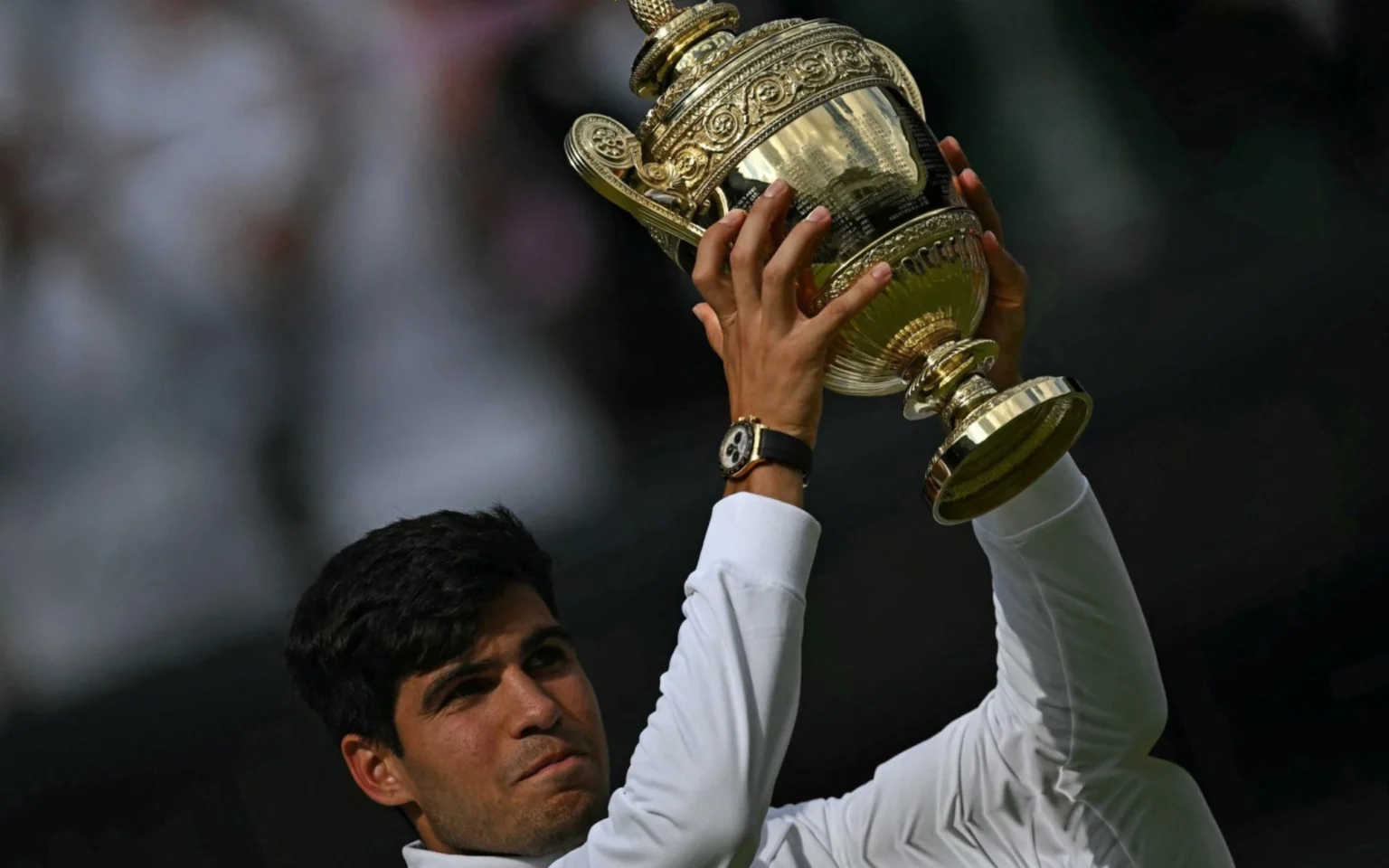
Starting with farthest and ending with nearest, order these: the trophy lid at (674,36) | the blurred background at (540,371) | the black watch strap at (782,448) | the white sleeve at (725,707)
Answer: the blurred background at (540,371) < the trophy lid at (674,36) < the black watch strap at (782,448) < the white sleeve at (725,707)

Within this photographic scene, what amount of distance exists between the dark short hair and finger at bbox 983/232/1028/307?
29.5 inches

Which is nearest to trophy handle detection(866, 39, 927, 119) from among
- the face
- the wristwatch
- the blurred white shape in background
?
the wristwatch

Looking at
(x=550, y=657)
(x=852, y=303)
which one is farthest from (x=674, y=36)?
(x=550, y=657)

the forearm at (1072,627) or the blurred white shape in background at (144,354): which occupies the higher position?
the blurred white shape in background at (144,354)

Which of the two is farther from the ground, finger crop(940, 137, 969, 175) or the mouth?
finger crop(940, 137, 969, 175)

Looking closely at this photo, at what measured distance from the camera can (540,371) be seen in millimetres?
2490

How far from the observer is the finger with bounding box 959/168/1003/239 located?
1.68 meters

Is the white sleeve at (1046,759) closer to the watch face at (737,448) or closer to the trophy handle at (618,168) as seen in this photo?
the watch face at (737,448)

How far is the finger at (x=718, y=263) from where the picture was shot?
1481 millimetres

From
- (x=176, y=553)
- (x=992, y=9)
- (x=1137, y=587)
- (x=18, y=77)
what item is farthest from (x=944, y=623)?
(x=18, y=77)

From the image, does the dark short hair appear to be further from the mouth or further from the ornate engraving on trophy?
the ornate engraving on trophy

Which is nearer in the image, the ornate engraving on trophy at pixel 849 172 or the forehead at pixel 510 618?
the ornate engraving on trophy at pixel 849 172

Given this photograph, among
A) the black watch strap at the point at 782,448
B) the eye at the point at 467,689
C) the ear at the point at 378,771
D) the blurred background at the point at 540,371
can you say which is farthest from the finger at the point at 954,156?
the ear at the point at 378,771

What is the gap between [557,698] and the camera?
1871 mm
